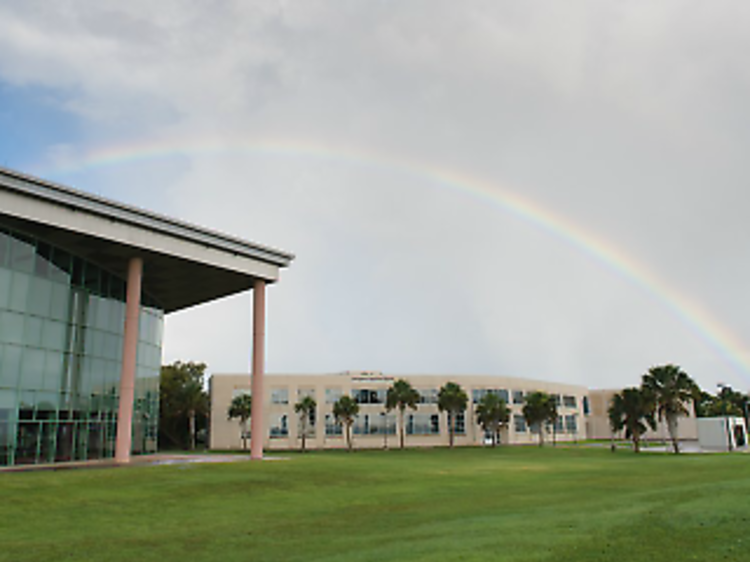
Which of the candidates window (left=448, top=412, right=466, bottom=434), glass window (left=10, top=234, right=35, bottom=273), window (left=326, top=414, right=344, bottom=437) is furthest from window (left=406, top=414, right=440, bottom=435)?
glass window (left=10, top=234, right=35, bottom=273)

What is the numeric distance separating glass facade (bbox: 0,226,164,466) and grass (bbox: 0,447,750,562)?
792cm

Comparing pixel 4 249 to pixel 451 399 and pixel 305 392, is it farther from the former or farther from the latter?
pixel 451 399

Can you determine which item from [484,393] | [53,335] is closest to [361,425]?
[484,393]

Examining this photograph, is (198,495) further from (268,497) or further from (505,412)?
(505,412)

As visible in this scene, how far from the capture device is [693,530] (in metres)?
13.6

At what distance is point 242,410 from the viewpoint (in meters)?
93.2

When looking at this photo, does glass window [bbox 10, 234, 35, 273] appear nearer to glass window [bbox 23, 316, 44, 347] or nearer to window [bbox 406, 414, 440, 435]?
glass window [bbox 23, 316, 44, 347]

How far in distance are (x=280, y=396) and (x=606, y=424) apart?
80910 millimetres

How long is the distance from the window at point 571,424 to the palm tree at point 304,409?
2239 inches

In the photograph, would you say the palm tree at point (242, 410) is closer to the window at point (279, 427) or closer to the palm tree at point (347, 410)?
the window at point (279, 427)

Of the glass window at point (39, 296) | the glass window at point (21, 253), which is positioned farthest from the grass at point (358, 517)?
the glass window at point (21, 253)

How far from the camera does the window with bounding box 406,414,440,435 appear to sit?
337 feet

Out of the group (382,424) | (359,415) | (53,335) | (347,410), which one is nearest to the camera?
(53,335)

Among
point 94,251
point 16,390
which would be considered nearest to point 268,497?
point 16,390
